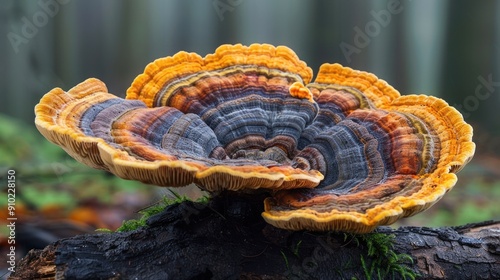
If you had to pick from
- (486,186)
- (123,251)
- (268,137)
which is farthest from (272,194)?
(486,186)

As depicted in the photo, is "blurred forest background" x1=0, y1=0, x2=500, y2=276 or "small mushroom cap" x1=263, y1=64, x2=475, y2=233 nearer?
"small mushroom cap" x1=263, y1=64, x2=475, y2=233

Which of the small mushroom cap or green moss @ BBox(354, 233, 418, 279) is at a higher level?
the small mushroom cap

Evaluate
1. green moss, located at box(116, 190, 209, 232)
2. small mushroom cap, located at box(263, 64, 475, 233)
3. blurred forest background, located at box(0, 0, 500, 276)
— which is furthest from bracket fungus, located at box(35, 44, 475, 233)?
blurred forest background, located at box(0, 0, 500, 276)

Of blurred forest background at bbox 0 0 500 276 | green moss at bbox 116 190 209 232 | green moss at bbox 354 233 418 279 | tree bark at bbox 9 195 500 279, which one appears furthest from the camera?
blurred forest background at bbox 0 0 500 276

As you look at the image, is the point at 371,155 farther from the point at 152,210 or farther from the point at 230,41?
the point at 230,41

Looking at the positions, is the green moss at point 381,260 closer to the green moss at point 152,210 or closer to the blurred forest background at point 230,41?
the green moss at point 152,210

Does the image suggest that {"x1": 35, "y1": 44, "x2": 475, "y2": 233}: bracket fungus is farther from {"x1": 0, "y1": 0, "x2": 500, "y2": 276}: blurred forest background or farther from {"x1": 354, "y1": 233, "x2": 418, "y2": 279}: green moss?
{"x1": 0, "y1": 0, "x2": 500, "y2": 276}: blurred forest background

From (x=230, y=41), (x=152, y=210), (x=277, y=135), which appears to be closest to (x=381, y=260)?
(x=277, y=135)

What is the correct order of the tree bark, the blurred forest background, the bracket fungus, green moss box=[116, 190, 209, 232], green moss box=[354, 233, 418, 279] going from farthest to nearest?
the blurred forest background
green moss box=[116, 190, 209, 232]
green moss box=[354, 233, 418, 279]
the tree bark
the bracket fungus
